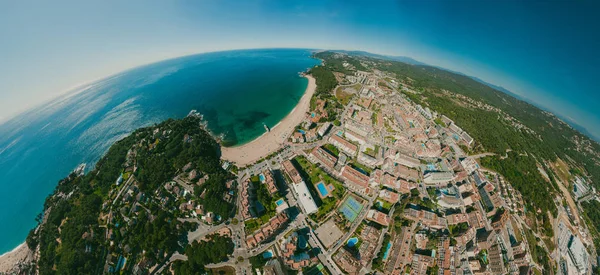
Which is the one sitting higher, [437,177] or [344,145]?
[344,145]

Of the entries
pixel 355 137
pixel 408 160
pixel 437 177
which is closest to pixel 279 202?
pixel 355 137

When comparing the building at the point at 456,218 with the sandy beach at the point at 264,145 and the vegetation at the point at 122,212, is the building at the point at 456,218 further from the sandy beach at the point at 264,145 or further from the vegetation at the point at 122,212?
the vegetation at the point at 122,212

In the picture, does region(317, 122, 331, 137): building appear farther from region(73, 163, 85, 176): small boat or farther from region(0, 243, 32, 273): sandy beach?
region(73, 163, 85, 176): small boat

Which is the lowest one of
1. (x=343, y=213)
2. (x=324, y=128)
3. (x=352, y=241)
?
(x=352, y=241)

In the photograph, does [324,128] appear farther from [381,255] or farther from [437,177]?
[381,255]

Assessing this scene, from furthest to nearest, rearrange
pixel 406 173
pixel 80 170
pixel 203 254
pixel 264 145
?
pixel 80 170 → pixel 264 145 → pixel 406 173 → pixel 203 254

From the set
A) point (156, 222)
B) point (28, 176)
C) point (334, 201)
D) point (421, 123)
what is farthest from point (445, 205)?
point (28, 176)

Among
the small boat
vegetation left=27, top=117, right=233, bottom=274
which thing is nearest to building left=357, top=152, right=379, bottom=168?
vegetation left=27, top=117, right=233, bottom=274
